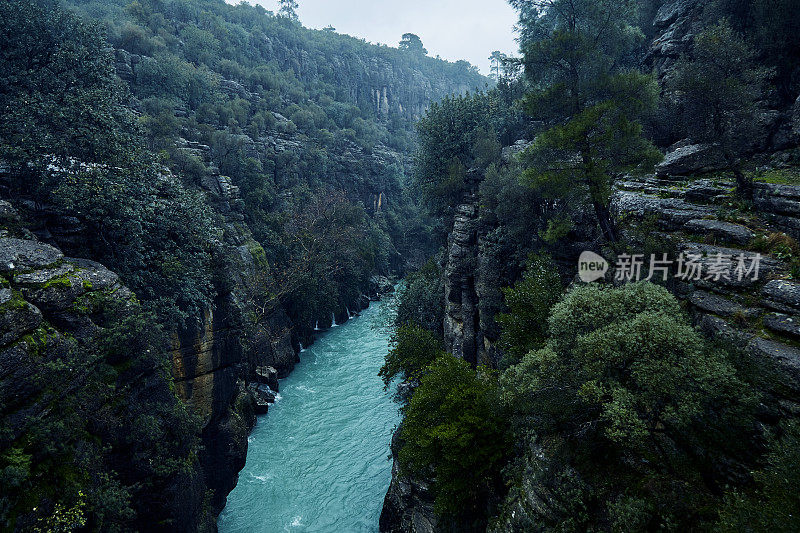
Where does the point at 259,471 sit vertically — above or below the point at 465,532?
below

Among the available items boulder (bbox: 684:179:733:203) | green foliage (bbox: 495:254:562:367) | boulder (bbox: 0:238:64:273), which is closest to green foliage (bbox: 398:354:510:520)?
green foliage (bbox: 495:254:562:367)

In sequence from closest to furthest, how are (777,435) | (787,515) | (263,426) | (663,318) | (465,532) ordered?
(787,515) < (777,435) < (663,318) < (465,532) < (263,426)

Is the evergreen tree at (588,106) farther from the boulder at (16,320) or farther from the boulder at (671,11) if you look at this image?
the boulder at (16,320)

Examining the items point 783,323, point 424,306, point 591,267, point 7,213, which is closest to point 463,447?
point 591,267

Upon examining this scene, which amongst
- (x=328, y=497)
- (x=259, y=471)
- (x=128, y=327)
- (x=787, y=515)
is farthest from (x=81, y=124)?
(x=787, y=515)

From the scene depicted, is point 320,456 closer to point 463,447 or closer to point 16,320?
point 463,447

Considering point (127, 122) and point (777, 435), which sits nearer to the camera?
point (777, 435)

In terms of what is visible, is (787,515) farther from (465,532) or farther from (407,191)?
(407,191)

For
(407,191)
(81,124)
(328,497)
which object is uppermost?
(81,124)

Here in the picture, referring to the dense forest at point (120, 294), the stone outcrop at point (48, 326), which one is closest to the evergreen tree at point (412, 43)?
the dense forest at point (120, 294)
